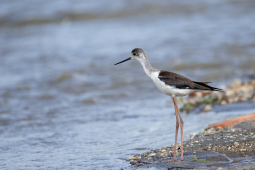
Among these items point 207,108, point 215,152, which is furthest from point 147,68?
point 207,108

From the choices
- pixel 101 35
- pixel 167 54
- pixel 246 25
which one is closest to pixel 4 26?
pixel 101 35

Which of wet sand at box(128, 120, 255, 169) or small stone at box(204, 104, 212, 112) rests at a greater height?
small stone at box(204, 104, 212, 112)

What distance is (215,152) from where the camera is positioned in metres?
4.21

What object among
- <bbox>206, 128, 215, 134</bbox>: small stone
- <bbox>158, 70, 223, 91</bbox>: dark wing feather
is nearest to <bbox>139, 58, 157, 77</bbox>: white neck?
<bbox>158, 70, 223, 91</bbox>: dark wing feather

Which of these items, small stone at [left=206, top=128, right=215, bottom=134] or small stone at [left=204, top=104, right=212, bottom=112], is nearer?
small stone at [left=206, top=128, right=215, bottom=134]

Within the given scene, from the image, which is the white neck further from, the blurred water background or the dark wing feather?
the blurred water background

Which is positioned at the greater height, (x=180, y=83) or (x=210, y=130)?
(x=180, y=83)

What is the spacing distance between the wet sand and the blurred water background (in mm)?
355

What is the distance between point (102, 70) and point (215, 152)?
711 centimetres

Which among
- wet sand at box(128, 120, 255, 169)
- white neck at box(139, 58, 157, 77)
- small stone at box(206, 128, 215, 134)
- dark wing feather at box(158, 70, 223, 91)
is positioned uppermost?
white neck at box(139, 58, 157, 77)

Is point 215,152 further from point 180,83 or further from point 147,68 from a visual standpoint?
point 147,68

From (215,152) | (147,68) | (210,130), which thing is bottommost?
(215,152)

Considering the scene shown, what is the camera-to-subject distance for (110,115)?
7.17 m

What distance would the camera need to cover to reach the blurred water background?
5.45 m
